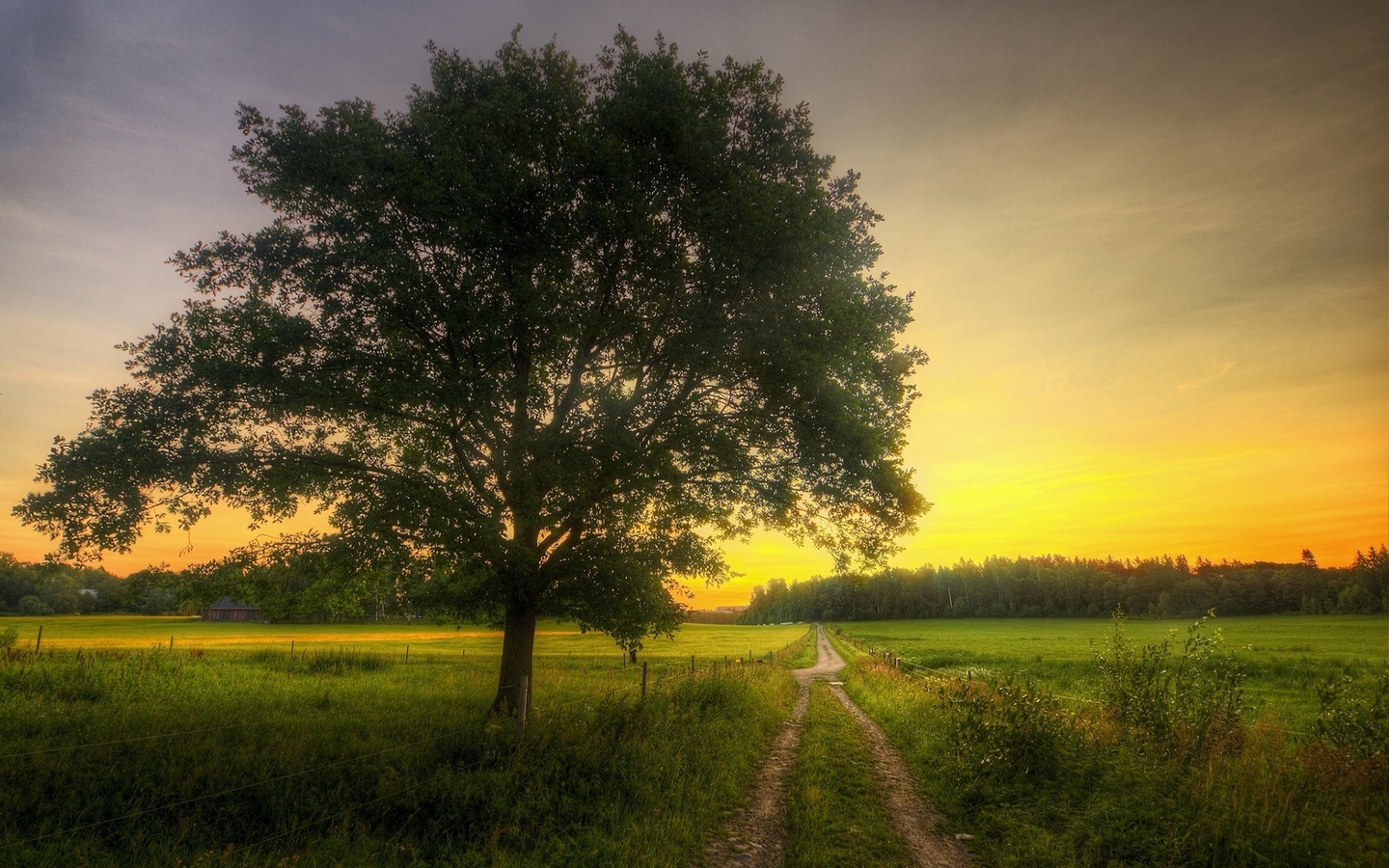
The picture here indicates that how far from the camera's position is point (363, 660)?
99.4 ft

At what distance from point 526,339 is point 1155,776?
42.5ft

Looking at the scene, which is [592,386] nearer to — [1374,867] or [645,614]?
[645,614]

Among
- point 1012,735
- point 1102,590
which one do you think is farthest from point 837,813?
point 1102,590

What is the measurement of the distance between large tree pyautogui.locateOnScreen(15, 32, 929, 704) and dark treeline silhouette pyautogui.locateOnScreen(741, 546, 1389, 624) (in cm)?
10774

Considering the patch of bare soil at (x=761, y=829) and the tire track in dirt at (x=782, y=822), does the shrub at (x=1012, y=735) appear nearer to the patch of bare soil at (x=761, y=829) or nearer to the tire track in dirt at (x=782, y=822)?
the tire track in dirt at (x=782, y=822)

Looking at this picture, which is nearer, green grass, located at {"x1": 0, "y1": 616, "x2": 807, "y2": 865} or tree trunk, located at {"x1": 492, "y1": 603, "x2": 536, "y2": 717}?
green grass, located at {"x1": 0, "y1": 616, "x2": 807, "y2": 865}

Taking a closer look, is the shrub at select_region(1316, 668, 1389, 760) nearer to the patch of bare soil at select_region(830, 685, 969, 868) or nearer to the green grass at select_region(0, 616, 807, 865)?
→ the patch of bare soil at select_region(830, 685, 969, 868)

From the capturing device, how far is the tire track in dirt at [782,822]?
25.2 feet

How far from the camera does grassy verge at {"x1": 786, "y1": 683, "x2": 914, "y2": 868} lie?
7664 mm

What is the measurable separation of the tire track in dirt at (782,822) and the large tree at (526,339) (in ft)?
13.7

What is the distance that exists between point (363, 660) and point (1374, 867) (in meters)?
34.9

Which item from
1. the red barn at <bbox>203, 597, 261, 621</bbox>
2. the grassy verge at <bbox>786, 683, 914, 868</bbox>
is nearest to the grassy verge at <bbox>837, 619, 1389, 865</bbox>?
the grassy verge at <bbox>786, 683, 914, 868</bbox>

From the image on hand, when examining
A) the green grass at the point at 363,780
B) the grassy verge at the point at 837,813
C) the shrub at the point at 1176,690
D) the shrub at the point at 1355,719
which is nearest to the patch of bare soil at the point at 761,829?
the grassy verge at the point at 837,813

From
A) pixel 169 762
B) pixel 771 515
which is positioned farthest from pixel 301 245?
pixel 771 515
